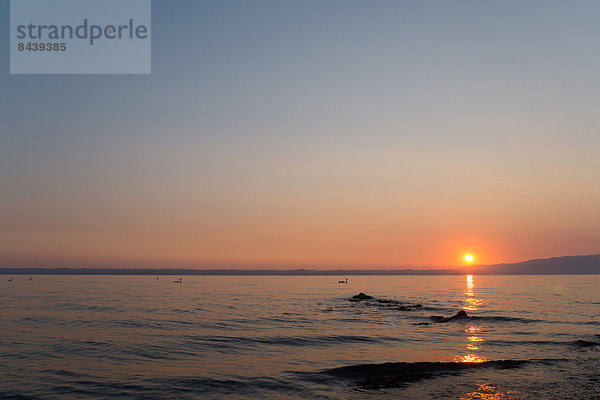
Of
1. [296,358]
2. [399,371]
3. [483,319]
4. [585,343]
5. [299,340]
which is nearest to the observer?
[399,371]

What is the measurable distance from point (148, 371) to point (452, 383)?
15947mm

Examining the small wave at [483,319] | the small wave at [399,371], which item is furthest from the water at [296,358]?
the small wave at [483,319]

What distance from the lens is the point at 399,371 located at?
24141 mm

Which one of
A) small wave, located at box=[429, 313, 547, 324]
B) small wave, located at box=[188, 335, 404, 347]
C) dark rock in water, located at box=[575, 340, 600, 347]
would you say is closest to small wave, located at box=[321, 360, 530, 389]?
small wave, located at box=[188, 335, 404, 347]

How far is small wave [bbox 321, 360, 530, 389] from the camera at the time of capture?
22.0 meters

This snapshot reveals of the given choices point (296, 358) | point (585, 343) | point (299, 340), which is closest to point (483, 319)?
point (585, 343)

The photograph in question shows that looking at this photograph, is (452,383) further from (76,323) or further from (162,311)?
(162,311)

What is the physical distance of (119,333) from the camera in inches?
1490

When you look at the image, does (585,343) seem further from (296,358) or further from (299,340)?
(296,358)

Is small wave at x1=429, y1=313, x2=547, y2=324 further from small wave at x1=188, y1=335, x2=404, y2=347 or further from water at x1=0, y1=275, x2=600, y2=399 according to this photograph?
small wave at x1=188, y1=335, x2=404, y2=347

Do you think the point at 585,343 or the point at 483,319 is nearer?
the point at 585,343

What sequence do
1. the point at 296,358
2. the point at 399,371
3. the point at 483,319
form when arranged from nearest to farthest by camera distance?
the point at 399,371 < the point at 296,358 < the point at 483,319

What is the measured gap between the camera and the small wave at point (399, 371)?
A: 2203cm

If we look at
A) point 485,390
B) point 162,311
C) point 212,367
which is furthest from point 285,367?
point 162,311
